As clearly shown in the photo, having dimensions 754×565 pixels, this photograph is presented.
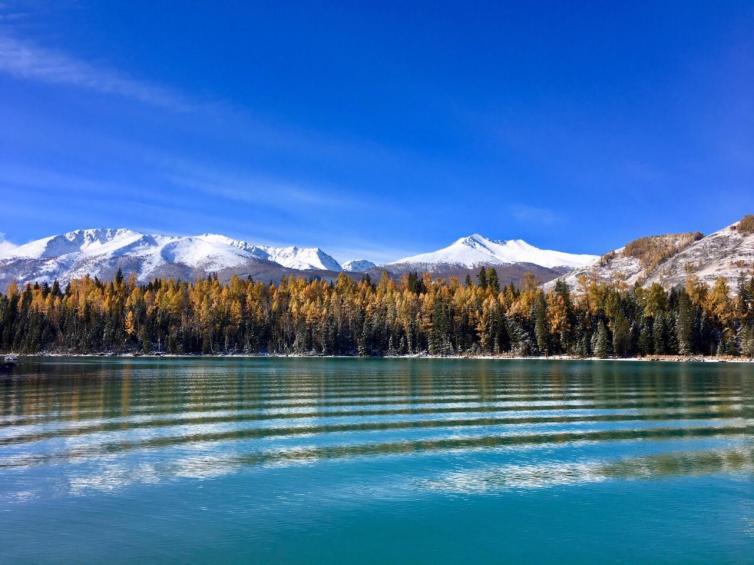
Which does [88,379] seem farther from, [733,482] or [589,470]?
[733,482]

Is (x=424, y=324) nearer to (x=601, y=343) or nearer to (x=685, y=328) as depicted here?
(x=601, y=343)

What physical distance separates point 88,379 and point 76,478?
54465 millimetres

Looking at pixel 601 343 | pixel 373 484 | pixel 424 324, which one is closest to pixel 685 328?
pixel 601 343

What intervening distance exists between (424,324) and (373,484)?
159981mm

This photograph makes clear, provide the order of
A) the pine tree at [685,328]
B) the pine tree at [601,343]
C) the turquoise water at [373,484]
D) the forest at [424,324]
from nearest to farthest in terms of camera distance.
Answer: the turquoise water at [373,484] → the pine tree at [685,328] → the pine tree at [601,343] → the forest at [424,324]

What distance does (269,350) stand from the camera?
194m

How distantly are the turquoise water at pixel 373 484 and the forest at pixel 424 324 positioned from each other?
397 ft

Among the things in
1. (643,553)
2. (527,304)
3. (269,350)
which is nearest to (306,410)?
Answer: (643,553)

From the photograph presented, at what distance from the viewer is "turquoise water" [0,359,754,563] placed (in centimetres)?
1686

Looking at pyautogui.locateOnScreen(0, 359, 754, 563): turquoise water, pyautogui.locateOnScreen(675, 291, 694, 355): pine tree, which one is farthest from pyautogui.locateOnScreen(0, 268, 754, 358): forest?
pyautogui.locateOnScreen(0, 359, 754, 563): turquoise water

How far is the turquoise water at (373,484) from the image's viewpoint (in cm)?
1686

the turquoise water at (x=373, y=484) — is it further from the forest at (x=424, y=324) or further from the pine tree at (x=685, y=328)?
the forest at (x=424, y=324)

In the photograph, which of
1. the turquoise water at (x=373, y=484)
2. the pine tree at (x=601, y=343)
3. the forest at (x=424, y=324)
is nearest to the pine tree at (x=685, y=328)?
the forest at (x=424, y=324)

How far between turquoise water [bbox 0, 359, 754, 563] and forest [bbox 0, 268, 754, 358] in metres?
121
